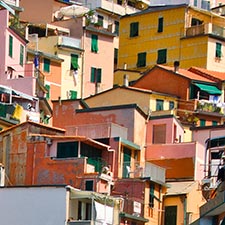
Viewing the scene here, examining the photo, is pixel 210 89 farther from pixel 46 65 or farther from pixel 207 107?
pixel 46 65

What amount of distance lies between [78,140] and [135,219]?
423cm

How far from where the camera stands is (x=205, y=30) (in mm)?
72500

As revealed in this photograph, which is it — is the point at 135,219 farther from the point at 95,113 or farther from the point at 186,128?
the point at 186,128

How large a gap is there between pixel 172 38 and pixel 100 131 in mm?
25750

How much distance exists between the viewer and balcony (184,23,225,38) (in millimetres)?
72625

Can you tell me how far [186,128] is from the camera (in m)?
59.9

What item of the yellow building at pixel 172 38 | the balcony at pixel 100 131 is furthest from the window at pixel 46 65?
the balcony at pixel 100 131

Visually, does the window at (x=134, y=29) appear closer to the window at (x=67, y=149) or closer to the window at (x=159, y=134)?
the window at (x=159, y=134)

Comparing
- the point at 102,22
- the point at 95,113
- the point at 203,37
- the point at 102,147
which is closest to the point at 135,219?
the point at 102,147

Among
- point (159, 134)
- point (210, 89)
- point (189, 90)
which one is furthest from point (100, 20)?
point (159, 134)

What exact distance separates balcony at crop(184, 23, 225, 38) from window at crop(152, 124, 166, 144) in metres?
18.6

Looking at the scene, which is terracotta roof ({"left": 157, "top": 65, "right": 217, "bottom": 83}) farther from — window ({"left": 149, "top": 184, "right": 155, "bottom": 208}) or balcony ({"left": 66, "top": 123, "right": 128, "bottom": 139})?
window ({"left": 149, "top": 184, "right": 155, "bottom": 208})

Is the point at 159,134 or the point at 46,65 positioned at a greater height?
the point at 46,65

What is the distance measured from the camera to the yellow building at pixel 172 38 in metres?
72.7
